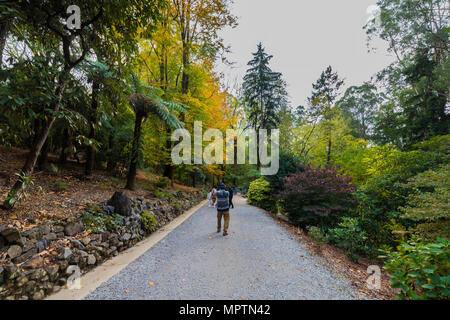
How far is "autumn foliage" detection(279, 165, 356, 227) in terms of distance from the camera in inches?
215

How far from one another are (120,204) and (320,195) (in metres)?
5.97

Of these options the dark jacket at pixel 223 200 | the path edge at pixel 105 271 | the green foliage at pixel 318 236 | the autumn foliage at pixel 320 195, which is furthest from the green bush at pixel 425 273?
the path edge at pixel 105 271

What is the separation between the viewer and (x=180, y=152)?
374 inches

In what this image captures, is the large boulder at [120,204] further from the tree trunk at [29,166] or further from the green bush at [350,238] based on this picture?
the green bush at [350,238]

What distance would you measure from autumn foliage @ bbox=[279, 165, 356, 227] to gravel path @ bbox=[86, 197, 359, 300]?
68.7 inches

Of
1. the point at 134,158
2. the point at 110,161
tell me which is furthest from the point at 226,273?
the point at 110,161

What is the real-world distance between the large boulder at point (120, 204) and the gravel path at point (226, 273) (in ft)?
3.90

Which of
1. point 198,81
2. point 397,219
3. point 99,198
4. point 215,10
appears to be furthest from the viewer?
point 198,81

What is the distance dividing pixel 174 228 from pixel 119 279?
121 inches

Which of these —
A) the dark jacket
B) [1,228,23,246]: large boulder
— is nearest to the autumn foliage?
the dark jacket

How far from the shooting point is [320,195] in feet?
18.5

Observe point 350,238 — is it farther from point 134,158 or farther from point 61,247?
point 134,158
